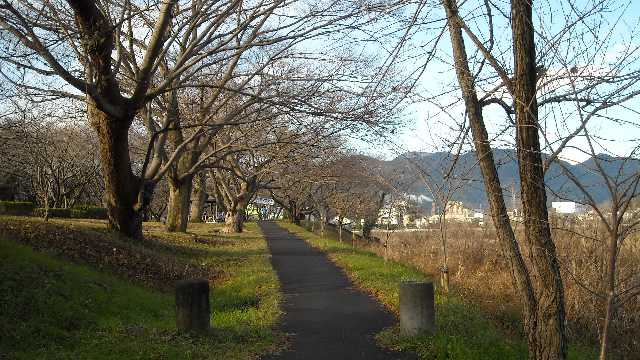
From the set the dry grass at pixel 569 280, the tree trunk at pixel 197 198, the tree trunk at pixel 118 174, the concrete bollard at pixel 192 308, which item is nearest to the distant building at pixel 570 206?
the dry grass at pixel 569 280

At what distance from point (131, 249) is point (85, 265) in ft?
10.6

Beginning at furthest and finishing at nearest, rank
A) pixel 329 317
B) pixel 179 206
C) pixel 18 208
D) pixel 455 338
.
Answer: pixel 18 208
pixel 179 206
pixel 329 317
pixel 455 338

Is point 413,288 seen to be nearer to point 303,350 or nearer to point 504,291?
point 303,350

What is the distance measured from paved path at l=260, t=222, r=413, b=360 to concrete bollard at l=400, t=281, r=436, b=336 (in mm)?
572

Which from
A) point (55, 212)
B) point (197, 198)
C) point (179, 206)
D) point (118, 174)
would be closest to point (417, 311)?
point (118, 174)

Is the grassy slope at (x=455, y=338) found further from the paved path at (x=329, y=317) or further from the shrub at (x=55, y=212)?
the shrub at (x=55, y=212)

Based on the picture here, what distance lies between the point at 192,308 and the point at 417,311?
313 cm

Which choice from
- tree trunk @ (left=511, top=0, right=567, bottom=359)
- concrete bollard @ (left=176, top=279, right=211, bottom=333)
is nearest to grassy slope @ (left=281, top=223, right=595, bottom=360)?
tree trunk @ (left=511, top=0, right=567, bottom=359)

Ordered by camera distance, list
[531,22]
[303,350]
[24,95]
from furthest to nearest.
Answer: [24,95] < [303,350] < [531,22]

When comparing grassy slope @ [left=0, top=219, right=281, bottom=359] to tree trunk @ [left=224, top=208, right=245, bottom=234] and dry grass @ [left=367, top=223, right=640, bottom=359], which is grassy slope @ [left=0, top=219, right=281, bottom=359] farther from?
tree trunk @ [left=224, top=208, right=245, bottom=234]

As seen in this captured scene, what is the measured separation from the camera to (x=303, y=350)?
856cm

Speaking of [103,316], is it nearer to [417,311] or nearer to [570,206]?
[417,311]

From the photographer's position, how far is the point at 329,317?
11000mm

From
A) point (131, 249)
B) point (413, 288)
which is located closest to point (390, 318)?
point (413, 288)
